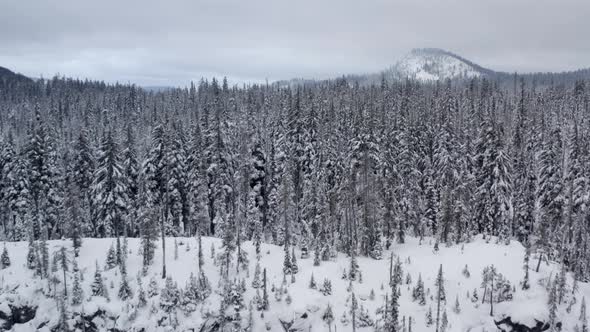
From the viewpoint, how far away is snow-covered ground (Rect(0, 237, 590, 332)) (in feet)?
103

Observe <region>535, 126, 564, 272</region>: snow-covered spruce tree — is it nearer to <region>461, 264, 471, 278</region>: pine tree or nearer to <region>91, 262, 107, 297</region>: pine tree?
<region>461, 264, 471, 278</region>: pine tree

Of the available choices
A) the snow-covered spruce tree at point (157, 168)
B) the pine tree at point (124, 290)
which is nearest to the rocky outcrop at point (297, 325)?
the pine tree at point (124, 290)

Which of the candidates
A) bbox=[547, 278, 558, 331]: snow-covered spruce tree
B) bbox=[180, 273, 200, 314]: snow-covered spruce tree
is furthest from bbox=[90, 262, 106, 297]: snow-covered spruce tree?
bbox=[547, 278, 558, 331]: snow-covered spruce tree

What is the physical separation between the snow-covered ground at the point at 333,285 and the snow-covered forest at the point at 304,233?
0.13 metres

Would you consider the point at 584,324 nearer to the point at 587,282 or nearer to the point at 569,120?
the point at 587,282

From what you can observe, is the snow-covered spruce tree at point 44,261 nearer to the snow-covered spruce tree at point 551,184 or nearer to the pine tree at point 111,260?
the pine tree at point 111,260

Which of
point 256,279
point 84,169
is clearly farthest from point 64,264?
point 84,169

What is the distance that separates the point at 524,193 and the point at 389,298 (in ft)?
102

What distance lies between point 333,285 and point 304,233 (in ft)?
33.1

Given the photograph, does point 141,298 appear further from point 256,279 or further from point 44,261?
point 256,279

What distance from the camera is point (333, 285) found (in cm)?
3453

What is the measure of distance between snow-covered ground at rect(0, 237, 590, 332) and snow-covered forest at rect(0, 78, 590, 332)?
13 cm

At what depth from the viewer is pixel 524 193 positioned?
2164 inches

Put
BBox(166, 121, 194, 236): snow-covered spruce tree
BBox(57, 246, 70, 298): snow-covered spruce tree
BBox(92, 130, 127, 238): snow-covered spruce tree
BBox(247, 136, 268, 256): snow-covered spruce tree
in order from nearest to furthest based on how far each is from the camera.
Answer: BBox(57, 246, 70, 298): snow-covered spruce tree, BBox(92, 130, 127, 238): snow-covered spruce tree, BBox(166, 121, 194, 236): snow-covered spruce tree, BBox(247, 136, 268, 256): snow-covered spruce tree
